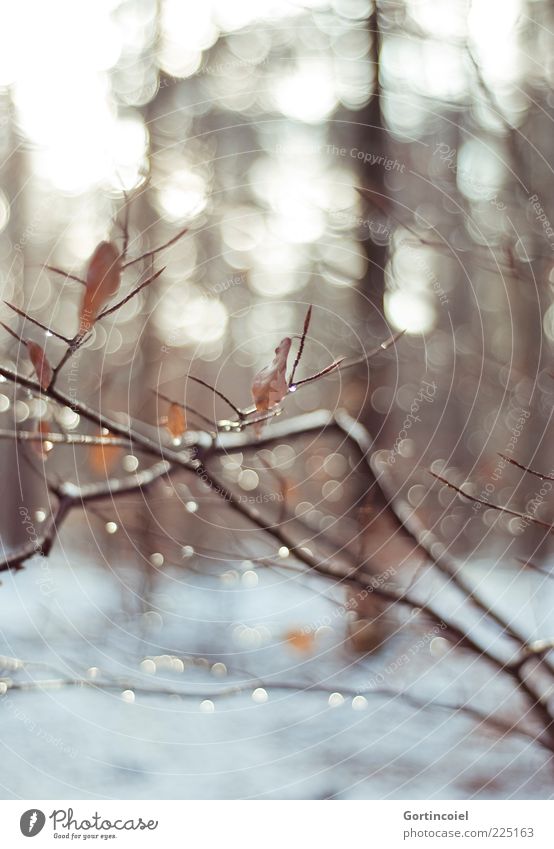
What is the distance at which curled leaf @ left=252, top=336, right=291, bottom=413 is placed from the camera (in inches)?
16.2

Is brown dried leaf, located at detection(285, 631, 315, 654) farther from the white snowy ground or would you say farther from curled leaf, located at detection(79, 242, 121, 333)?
curled leaf, located at detection(79, 242, 121, 333)

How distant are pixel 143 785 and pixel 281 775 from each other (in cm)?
11

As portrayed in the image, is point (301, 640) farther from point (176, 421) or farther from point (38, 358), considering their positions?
point (38, 358)

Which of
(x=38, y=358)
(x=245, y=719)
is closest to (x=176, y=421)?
(x=38, y=358)

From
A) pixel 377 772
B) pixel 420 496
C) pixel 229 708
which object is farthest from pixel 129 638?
pixel 420 496

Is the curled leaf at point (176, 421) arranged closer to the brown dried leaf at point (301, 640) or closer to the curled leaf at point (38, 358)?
the curled leaf at point (38, 358)

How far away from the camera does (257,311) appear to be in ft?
2.20

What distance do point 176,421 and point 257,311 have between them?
0.69 feet

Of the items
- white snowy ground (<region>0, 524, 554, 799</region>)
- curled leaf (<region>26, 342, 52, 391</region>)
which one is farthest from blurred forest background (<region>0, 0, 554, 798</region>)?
curled leaf (<region>26, 342, 52, 391</region>)

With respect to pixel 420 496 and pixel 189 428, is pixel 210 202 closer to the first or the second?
pixel 189 428

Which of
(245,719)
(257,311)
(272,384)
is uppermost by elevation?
(257,311)

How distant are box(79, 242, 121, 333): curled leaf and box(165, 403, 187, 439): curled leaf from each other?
0.11 m

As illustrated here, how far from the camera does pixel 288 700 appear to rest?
23.2 inches
